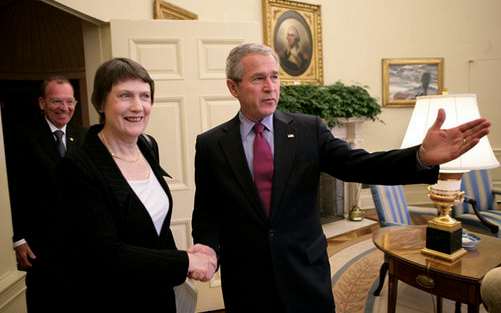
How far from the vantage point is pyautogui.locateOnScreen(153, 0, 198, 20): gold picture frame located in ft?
12.2

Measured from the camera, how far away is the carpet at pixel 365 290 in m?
3.09

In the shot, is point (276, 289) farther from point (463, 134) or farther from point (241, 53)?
point (241, 53)

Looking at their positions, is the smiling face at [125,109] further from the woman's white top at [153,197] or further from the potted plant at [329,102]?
the potted plant at [329,102]

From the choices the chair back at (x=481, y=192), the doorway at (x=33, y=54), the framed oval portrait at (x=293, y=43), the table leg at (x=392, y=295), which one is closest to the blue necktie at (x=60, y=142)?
the table leg at (x=392, y=295)

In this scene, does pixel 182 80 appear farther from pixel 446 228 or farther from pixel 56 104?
pixel 446 228

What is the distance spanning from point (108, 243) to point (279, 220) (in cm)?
66

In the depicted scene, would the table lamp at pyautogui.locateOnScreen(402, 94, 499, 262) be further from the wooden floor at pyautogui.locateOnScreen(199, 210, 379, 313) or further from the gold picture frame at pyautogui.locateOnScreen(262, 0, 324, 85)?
the gold picture frame at pyautogui.locateOnScreen(262, 0, 324, 85)

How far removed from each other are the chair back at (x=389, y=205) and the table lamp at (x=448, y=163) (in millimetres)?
833

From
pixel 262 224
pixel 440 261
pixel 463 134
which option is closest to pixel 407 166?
pixel 463 134

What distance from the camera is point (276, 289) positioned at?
148cm

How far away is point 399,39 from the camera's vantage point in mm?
6547

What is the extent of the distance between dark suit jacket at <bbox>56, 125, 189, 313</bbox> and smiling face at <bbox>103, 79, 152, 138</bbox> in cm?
9

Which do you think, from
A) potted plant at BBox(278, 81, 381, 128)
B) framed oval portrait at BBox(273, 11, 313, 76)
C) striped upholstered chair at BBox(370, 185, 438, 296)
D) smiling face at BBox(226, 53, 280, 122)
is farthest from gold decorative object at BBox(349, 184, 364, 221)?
smiling face at BBox(226, 53, 280, 122)

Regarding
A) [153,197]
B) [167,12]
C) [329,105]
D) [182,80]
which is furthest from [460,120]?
[329,105]
